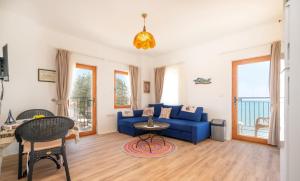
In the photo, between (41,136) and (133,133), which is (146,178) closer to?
(41,136)

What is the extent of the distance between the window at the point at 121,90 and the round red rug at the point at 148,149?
6.10 ft

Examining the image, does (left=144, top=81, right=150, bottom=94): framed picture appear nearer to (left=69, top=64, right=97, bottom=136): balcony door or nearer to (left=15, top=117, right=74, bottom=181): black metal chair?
(left=69, top=64, right=97, bottom=136): balcony door

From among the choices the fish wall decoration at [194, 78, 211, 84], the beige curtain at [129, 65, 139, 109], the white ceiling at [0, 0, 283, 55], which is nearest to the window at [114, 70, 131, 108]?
the beige curtain at [129, 65, 139, 109]

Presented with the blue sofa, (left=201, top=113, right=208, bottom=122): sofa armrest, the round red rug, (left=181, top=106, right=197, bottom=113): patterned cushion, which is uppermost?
(left=181, top=106, right=197, bottom=113): patterned cushion

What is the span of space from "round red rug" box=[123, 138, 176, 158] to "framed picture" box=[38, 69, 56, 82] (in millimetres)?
2437

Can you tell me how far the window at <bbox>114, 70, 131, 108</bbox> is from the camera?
5168 mm

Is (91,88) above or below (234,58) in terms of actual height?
below

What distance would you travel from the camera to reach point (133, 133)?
13.9ft

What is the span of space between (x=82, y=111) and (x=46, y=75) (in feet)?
4.58

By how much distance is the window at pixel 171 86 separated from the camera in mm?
5273

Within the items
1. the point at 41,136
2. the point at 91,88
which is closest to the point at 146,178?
the point at 41,136

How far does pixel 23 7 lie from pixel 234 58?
4845mm

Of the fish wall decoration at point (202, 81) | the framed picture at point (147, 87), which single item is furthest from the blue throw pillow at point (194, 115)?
the framed picture at point (147, 87)

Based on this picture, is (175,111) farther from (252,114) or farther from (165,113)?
(252,114)
